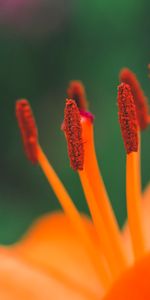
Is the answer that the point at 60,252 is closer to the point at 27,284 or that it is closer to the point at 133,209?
the point at 27,284

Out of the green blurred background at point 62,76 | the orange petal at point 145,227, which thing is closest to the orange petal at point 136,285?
the orange petal at point 145,227

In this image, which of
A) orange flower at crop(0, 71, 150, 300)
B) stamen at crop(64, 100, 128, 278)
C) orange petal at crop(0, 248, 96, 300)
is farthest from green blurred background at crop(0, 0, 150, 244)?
stamen at crop(64, 100, 128, 278)

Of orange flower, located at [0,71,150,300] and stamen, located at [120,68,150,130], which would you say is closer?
orange flower, located at [0,71,150,300]

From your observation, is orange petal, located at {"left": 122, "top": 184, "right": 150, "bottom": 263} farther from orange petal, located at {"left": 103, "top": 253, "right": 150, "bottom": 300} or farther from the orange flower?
orange petal, located at {"left": 103, "top": 253, "right": 150, "bottom": 300}

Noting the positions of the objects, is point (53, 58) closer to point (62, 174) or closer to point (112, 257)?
point (62, 174)

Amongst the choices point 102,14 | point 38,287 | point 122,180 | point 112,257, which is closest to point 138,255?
point 112,257
